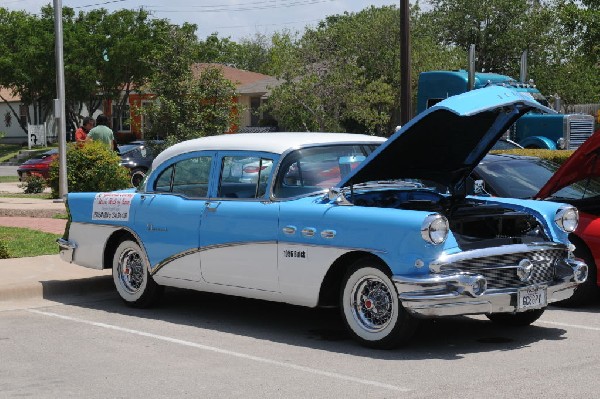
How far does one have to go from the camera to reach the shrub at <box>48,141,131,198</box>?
19500 millimetres

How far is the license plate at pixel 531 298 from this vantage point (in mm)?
7590

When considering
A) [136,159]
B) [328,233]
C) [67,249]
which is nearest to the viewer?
[328,233]

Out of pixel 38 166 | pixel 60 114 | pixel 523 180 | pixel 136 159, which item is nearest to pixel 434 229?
pixel 523 180

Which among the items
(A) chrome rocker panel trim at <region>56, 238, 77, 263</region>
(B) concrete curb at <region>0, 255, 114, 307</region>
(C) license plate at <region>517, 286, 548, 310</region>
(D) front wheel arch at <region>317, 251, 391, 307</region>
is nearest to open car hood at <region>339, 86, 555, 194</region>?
(D) front wheel arch at <region>317, 251, 391, 307</region>

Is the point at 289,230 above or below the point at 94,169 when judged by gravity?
below

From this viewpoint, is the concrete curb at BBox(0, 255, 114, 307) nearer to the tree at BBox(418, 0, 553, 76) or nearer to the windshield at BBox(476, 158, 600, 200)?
the windshield at BBox(476, 158, 600, 200)

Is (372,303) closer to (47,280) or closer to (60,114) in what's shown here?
(47,280)

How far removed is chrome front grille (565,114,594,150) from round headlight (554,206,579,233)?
1822cm

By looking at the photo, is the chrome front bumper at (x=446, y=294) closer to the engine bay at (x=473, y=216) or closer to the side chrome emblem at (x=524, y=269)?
the side chrome emblem at (x=524, y=269)

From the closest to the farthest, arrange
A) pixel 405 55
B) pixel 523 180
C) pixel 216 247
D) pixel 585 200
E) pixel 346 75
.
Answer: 1. pixel 216 247
2. pixel 585 200
3. pixel 523 180
4. pixel 405 55
5. pixel 346 75

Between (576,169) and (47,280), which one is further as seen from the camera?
(47,280)

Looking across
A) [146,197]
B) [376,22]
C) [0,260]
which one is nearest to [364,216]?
[146,197]

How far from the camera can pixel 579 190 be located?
34.3 feet

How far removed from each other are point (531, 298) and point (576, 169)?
260 cm
